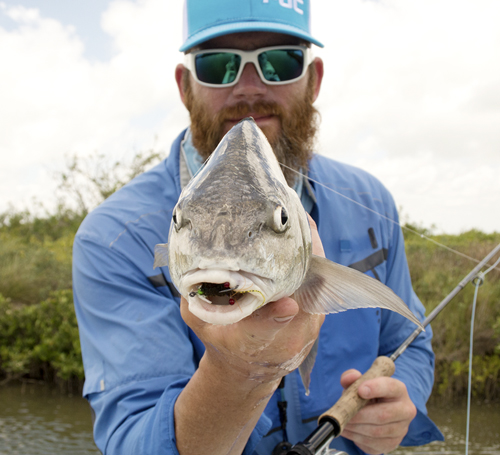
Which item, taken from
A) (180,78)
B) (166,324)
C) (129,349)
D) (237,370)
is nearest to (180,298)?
(166,324)

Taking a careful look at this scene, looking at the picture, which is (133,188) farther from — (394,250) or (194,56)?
(394,250)

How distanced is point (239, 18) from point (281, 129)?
0.69 m

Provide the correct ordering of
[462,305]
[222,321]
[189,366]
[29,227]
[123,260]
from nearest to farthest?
[222,321], [189,366], [123,260], [462,305], [29,227]

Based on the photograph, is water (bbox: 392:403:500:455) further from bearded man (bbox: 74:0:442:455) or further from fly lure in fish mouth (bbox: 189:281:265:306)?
fly lure in fish mouth (bbox: 189:281:265:306)

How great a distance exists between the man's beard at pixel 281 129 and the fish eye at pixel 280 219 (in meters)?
1.67

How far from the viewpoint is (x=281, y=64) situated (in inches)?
112

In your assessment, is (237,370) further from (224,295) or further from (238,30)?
(238,30)

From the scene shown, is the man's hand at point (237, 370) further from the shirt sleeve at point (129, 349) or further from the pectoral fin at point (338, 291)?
the shirt sleeve at point (129, 349)

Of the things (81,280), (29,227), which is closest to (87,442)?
(81,280)

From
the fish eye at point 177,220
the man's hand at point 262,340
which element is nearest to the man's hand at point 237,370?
the man's hand at point 262,340

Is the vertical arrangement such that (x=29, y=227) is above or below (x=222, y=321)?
above

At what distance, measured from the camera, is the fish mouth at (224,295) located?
1060 mm

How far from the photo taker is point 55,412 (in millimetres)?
7410

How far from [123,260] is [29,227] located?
17105mm
